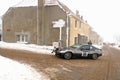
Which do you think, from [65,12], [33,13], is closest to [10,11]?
[33,13]

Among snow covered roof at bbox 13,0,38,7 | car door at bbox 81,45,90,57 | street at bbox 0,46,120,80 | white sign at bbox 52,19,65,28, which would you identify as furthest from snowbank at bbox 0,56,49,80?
snow covered roof at bbox 13,0,38,7

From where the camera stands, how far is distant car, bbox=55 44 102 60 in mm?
21523

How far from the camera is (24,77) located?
11.4 meters

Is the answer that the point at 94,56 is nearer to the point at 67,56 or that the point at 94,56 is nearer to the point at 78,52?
the point at 78,52

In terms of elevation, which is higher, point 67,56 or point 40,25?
point 40,25

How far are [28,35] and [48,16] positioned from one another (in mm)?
4204

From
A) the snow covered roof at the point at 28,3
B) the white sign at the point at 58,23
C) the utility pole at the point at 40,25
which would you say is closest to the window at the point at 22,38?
the utility pole at the point at 40,25

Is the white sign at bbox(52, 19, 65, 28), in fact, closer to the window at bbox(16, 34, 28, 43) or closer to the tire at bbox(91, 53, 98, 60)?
the window at bbox(16, 34, 28, 43)

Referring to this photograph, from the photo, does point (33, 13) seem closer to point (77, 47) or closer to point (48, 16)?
point (48, 16)

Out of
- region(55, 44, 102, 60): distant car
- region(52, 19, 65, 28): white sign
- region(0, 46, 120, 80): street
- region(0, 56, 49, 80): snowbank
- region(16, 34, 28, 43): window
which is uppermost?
region(52, 19, 65, 28): white sign

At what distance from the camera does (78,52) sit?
2230cm

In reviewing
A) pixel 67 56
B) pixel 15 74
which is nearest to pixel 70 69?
pixel 15 74

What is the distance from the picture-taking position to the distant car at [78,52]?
21.5 m

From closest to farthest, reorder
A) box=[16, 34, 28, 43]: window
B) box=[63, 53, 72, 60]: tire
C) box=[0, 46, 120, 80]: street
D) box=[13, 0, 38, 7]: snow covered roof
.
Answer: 1. box=[0, 46, 120, 80]: street
2. box=[63, 53, 72, 60]: tire
3. box=[13, 0, 38, 7]: snow covered roof
4. box=[16, 34, 28, 43]: window
